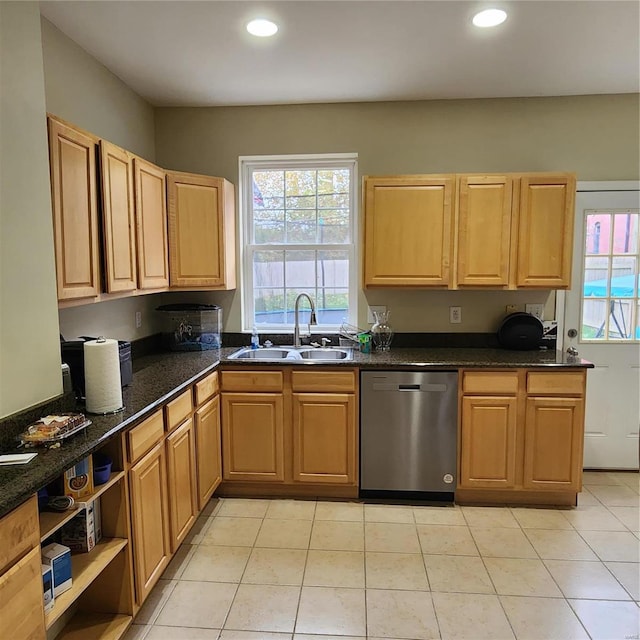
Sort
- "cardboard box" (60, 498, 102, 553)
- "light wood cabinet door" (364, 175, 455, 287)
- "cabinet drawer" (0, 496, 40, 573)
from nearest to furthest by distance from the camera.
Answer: "cabinet drawer" (0, 496, 40, 573) → "cardboard box" (60, 498, 102, 553) → "light wood cabinet door" (364, 175, 455, 287)

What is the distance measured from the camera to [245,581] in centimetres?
223

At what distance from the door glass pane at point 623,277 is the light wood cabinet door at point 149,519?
3.14m

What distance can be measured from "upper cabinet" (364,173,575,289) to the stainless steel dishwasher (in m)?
0.68

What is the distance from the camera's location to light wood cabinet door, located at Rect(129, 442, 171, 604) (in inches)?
74.4

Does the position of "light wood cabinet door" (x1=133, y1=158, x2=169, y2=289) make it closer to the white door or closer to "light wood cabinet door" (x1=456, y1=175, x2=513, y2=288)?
"light wood cabinet door" (x1=456, y1=175, x2=513, y2=288)

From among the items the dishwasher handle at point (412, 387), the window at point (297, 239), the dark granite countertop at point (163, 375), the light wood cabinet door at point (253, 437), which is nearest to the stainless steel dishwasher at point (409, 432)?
the dishwasher handle at point (412, 387)

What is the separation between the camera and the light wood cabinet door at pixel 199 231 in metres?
3.01

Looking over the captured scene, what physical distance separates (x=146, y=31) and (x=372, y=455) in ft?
8.58

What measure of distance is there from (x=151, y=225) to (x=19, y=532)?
1.85 metres

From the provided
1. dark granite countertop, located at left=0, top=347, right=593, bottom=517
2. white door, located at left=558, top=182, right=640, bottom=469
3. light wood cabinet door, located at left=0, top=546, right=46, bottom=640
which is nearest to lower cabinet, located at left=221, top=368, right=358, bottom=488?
dark granite countertop, located at left=0, top=347, right=593, bottom=517

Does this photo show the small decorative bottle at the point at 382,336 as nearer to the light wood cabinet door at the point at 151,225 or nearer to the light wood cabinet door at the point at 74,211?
the light wood cabinet door at the point at 151,225

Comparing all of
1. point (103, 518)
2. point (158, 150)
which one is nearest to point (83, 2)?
point (158, 150)

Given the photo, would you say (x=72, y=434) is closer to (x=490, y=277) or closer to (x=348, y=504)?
(x=348, y=504)

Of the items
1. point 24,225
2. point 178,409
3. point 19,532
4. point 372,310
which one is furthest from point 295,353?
point 19,532
